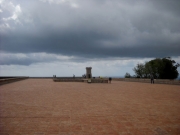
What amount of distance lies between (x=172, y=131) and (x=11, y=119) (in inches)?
199

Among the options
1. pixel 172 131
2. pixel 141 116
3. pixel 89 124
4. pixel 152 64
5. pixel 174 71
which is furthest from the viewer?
pixel 152 64

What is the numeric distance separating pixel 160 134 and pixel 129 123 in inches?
42.6

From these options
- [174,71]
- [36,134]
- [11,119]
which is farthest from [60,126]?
[174,71]

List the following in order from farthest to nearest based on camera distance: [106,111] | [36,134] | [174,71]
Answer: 1. [174,71]
2. [106,111]
3. [36,134]

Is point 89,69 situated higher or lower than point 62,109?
higher

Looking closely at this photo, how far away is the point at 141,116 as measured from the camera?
654 cm

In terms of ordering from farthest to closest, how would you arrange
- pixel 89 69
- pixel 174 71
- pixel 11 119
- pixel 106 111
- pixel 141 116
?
pixel 174 71, pixel 89 69, pixel 106 111, pixel 141 116, pixel 11 119

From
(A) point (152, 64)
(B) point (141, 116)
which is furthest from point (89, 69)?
(B) point (141, 116)

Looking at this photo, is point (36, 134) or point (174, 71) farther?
point (174, 71)

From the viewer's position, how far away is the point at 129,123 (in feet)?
18.8

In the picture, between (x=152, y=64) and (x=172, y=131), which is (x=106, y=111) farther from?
(x=152, y=64)

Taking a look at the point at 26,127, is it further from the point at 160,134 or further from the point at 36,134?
the point at 160,134

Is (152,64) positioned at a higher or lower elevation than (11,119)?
higher

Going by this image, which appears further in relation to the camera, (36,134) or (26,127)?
(26,127)
